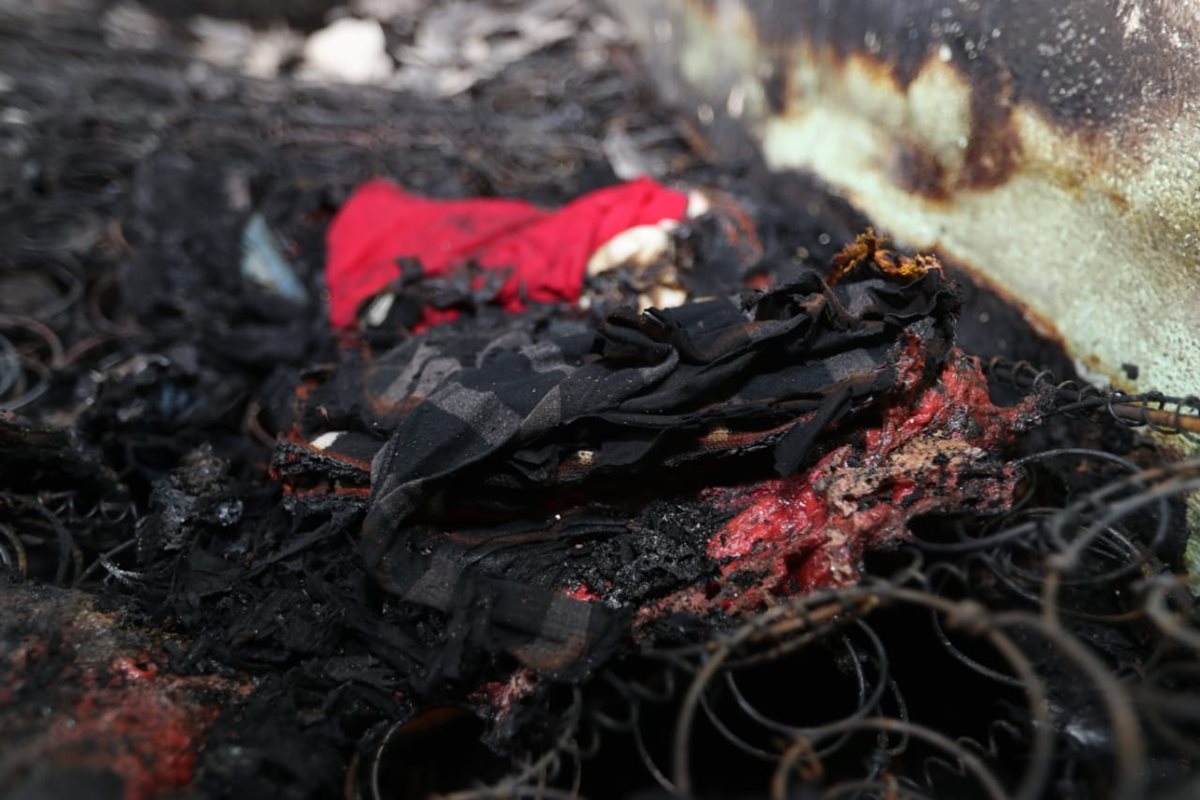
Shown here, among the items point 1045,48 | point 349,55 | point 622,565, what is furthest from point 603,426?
point 349,55

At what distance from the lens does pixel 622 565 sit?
5.61 feet

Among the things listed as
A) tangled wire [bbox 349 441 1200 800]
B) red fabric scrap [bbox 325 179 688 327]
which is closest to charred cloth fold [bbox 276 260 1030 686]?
tangled wire [bbox 349 441 1200 800]

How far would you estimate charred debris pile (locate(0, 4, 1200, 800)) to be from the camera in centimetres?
142

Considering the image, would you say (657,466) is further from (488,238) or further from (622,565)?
(488,238)

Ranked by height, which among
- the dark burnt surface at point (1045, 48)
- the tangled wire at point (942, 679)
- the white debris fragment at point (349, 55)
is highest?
the dark burnt surface at point (1045, 48)

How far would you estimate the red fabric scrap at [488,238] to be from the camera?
2.73 m

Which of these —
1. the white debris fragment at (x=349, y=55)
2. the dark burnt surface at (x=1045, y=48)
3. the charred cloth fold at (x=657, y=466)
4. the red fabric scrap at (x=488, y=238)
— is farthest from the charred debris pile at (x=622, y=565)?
the white debris fragment at (x=349, y=55)

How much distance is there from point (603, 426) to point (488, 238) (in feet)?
4.74

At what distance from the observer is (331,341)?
278cm

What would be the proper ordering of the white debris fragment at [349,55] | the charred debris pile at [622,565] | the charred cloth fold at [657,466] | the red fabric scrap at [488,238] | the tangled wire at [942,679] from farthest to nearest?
the white debris fragment at [349,55] → the red fabric scrap at [488,238] → the charred cloth fold at [657,466] → the charred debris pile at [622,565] → the tangled wire at [942,679]

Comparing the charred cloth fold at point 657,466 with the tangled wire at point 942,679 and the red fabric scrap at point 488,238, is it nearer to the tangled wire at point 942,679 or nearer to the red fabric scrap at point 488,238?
the tangled wire at point 942,679

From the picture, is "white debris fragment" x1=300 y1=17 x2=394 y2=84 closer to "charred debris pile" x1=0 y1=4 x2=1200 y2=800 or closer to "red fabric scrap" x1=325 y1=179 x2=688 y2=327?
"red fabric scrap" x1=325 y1=179 x2=688 y2=327

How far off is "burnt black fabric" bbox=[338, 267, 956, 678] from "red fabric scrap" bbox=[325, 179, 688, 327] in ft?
2.99

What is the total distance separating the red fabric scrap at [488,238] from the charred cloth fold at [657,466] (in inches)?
34.9
